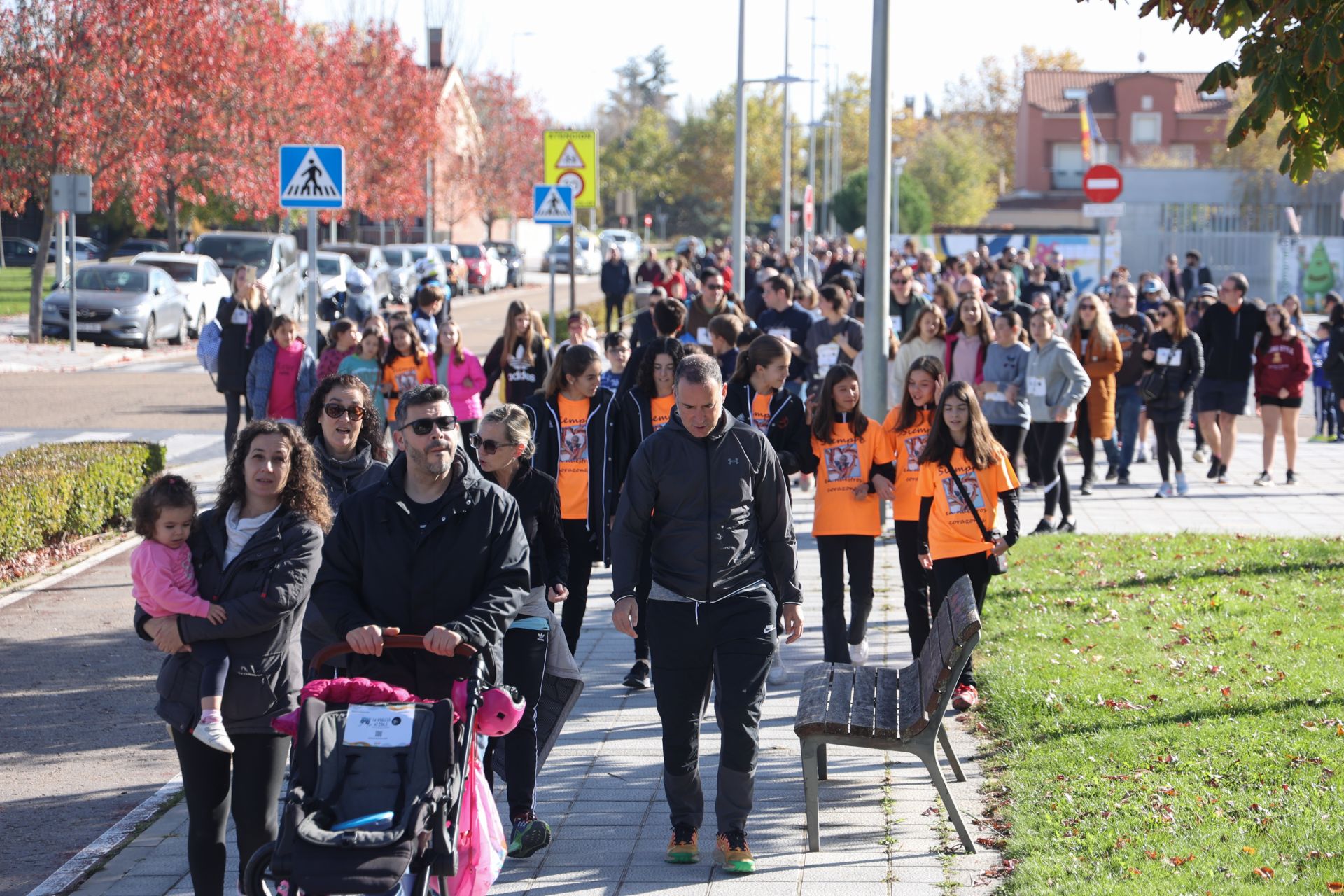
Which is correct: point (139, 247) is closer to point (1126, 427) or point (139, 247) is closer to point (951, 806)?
point (1126, 427)

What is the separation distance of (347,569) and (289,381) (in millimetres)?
7591

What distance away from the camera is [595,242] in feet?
220

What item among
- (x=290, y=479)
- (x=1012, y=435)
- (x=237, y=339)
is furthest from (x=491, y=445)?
Result: (x=237, y=339)

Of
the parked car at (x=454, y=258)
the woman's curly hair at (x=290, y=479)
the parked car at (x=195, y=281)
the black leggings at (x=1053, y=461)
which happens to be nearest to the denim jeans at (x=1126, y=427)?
the black leggings at (x=1053, y=461)

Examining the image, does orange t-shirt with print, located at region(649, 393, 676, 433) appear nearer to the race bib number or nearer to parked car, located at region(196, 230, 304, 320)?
the race bib number

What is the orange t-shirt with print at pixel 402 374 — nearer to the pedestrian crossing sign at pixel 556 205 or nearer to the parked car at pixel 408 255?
the pedestrian crossing sign at pixel 556 205

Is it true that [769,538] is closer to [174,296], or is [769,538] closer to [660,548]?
[660,548]

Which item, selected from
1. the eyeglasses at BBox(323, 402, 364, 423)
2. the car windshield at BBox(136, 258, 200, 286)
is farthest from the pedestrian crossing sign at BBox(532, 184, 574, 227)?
the eyeglasses at BBox(323, 402, 364, 423)

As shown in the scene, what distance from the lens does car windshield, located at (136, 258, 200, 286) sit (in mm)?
33156

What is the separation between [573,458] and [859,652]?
6.26 feet

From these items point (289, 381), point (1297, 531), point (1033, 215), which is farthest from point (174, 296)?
point (1033, 215)

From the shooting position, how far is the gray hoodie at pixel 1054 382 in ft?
40.6

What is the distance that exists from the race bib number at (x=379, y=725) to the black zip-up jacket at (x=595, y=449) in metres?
3.92

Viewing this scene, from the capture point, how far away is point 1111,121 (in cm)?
9531
